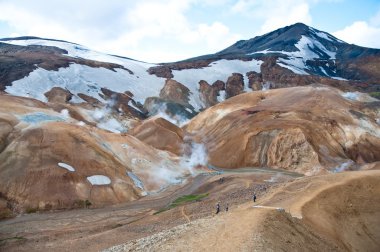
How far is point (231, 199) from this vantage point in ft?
132

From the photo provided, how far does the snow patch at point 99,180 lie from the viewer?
52.0 m

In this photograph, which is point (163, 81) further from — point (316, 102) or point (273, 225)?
point (273, 225)

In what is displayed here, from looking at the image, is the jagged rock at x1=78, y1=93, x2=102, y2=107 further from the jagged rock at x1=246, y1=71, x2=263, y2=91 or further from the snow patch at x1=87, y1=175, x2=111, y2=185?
the snow patch at x1=87, y1=175, x2=111, y2=185

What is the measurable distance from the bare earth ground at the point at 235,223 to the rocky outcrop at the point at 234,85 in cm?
10878

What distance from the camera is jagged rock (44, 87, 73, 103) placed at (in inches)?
4663

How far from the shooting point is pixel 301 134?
74438mm

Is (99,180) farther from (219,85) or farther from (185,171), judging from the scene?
(219,85)

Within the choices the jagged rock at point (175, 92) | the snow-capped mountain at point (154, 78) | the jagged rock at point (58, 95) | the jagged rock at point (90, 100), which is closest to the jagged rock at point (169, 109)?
the snow-capped mountain at point (154, 78)

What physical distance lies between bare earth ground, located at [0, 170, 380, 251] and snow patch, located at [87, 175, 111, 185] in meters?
5.21

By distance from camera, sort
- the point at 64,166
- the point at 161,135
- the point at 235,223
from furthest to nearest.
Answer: the point at 161,135 → the point at 64,166 → the point at 235,223

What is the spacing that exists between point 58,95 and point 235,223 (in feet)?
349

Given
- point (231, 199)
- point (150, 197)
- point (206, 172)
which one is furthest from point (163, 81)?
point (231, 199)

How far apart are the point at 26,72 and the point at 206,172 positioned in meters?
82.9

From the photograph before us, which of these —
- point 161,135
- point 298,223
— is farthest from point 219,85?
point 298,223
